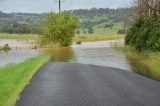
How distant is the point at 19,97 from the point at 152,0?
3456 cm

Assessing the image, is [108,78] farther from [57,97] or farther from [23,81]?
[57,97]

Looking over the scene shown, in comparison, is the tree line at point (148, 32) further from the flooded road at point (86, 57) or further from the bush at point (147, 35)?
the flooded road at point (86, 57)

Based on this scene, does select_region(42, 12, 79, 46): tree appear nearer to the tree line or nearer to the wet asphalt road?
the tree line

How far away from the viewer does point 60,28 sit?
75.1 m

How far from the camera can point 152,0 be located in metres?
47.3

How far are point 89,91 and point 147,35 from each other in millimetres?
27515

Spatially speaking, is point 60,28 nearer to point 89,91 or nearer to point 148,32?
point 148,32

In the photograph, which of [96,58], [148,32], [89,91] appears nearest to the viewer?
[89,91]

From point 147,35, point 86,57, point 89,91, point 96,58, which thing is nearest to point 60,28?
point 86,57

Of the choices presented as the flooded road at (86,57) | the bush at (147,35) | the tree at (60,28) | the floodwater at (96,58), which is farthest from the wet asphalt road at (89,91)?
the tree at (60,28)


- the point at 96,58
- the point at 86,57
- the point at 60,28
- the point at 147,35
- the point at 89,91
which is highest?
the point at 147,35

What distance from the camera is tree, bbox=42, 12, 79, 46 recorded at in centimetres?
7462

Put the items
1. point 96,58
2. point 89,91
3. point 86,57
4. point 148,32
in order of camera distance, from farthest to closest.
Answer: point 148,32, point 86,57, point 96,58, point 89,91

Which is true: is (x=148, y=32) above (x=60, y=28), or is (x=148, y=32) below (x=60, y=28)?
above
